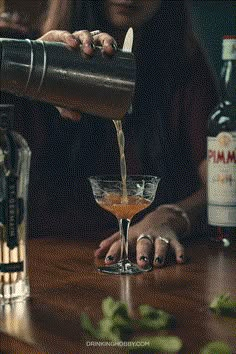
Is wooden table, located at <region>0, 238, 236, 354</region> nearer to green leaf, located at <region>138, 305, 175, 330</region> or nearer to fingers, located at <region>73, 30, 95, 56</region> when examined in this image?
green leaf, located at <region>138, 305, 175, 330</region>

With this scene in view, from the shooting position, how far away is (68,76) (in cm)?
129

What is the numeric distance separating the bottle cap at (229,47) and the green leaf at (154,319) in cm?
69

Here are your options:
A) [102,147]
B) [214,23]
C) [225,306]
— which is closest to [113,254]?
[225,306]

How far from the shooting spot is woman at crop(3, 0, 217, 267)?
2.06 m

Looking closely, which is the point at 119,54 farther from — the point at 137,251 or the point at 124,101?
the point at 137,251

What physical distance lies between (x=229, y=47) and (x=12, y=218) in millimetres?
646

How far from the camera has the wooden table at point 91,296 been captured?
3.10 feet

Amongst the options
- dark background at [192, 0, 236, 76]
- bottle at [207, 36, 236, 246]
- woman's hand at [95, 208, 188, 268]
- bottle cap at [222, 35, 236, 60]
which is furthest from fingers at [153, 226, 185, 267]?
dark background at [192, 0, 236, 76]

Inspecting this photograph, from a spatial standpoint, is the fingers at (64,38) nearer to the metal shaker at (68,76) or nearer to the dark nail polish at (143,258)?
the metal shaker at (68,76)

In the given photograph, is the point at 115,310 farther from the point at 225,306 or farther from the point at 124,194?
the point at 124,194

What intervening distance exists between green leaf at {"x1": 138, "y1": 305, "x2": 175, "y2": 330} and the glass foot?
0.29 m

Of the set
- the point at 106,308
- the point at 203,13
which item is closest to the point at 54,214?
the point at 106,308

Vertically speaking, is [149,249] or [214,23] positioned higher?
[214,23]

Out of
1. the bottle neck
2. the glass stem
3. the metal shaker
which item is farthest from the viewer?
the bottle neck
